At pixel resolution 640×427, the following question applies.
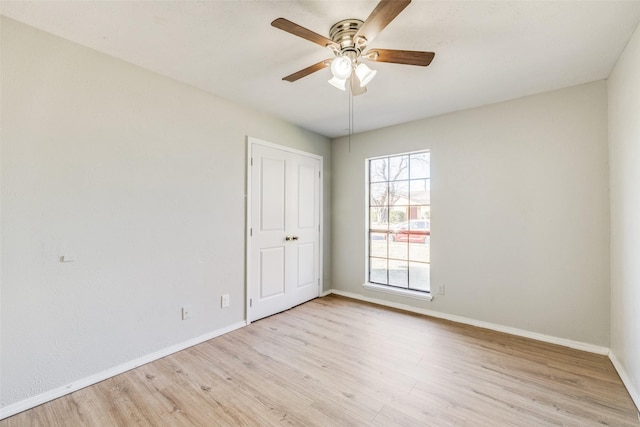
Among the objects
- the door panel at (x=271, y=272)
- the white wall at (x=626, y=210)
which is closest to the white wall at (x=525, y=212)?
the white wall at (x=626, y=210)

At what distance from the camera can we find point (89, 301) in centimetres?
200

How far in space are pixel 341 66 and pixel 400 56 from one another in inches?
15.1

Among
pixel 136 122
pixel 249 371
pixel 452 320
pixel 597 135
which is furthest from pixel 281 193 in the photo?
pixel 597 135

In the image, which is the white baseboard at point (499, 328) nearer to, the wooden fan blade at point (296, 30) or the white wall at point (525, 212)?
the white wall at point (525, 212)

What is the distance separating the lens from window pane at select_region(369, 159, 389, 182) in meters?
3.89

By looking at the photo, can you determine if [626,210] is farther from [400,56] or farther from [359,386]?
[359,386]

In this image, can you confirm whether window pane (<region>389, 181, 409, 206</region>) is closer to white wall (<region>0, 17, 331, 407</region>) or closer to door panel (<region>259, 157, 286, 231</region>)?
door panel (<region>259, 157, 286, 231</region>)

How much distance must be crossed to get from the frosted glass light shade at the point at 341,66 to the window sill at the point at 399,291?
109 inches

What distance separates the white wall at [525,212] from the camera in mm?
2451

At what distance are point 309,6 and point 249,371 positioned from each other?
8.38 ft

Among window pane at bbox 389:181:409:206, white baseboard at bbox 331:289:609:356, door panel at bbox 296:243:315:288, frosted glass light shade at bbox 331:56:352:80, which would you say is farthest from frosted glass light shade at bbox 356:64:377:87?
white baseboard at bbox 331:289:609:356

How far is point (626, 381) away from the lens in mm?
1948

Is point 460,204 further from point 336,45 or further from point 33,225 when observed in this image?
point 33,225

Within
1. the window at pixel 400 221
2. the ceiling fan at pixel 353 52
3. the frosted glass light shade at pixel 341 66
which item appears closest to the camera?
the ceiling fan at pixel 353 52
